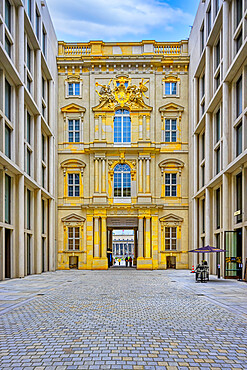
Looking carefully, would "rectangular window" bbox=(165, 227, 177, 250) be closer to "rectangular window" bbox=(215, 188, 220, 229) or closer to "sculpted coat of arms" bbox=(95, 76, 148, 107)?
"rectangular window" bbox=(215, 188, 220, 229)

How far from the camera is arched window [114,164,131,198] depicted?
134ft

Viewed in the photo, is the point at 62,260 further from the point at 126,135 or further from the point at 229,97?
the point at 229,97

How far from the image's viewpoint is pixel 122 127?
41.5 m

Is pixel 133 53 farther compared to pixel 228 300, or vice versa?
pixel 133 53

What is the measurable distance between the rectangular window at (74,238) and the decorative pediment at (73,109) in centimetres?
1048

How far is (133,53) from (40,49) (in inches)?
467

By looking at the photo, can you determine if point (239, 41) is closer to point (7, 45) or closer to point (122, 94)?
point (7, 45)

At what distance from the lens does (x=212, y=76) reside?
32.1 m

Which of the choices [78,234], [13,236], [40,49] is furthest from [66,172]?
[13,236]

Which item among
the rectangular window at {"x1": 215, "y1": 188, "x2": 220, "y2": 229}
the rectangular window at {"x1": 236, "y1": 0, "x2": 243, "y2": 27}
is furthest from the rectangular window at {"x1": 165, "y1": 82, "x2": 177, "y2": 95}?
the rectangular window at {"x1": 236, "y1": 0, "x2": 243, "y2": 27}

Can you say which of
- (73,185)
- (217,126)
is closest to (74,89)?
(73,185)

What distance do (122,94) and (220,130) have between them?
1446cm

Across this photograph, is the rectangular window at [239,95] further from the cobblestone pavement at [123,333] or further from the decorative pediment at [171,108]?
A: the decorative pediment at [171,108]

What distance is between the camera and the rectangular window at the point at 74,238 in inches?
1593
